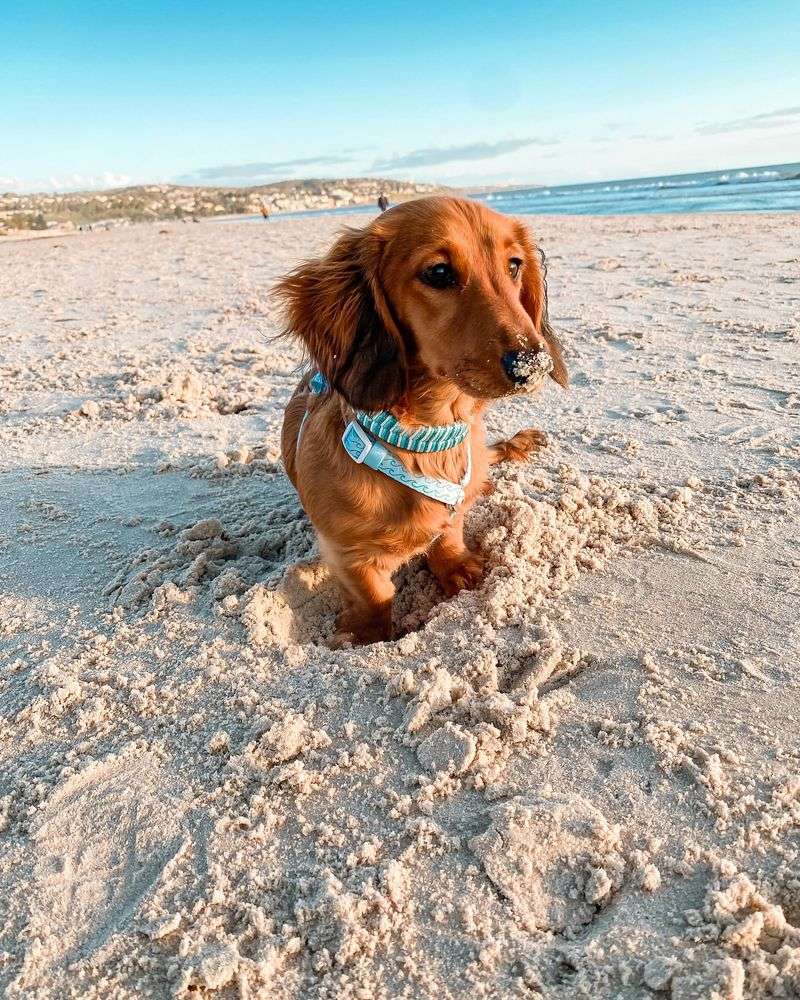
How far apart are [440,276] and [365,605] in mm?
1096

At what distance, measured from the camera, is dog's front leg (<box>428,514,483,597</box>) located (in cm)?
248

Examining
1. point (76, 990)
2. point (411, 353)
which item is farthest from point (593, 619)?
point (76, 990)

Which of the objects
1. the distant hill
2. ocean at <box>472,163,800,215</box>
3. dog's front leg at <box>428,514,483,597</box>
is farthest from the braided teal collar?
the distant hill

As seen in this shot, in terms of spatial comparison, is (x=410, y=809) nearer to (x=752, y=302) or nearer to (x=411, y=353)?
(x=411, y=353)

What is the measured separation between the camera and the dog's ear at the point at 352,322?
6.58ft

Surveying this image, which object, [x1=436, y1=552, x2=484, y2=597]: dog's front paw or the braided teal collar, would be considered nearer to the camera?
the braided teal collar

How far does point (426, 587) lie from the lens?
2652 millimetres

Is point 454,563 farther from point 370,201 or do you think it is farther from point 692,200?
point 370,201

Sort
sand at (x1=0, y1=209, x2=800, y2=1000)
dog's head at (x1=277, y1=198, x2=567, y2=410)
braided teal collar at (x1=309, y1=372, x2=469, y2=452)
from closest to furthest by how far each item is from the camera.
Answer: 1. sand at (x1=0, y1=209, x2=800, y2=1000)
2. dog's head at (x1=277, y1=198, x2=567, y2=410)
3. braided teal collar at (x1=309, y1=372, x2=469, y2=452)

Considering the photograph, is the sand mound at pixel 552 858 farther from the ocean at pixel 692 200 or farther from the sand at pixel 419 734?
the ocean at pixel 692 200

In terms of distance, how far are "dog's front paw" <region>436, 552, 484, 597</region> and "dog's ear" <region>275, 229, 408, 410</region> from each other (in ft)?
2.54

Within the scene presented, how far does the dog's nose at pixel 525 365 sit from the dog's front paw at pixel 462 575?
3.18 feet

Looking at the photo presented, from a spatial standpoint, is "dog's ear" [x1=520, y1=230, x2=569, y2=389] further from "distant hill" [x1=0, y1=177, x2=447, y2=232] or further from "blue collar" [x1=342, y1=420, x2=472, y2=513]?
"distant hill" [x1=0, y1=177, x2=447, y2=232]

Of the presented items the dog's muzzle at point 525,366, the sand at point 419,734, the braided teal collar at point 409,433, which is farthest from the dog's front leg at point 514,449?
the dog's muzzle at point 525,366
